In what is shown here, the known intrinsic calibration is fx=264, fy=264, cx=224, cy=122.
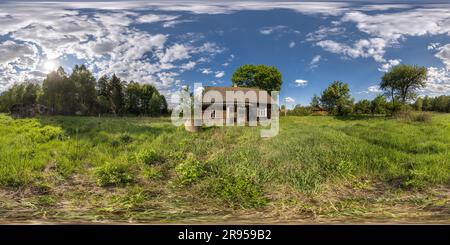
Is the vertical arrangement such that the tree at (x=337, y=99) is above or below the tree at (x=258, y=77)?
below

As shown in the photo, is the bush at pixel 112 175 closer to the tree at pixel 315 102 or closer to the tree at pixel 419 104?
the tree at pixel 315 102

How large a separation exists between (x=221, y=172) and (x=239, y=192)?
28cm

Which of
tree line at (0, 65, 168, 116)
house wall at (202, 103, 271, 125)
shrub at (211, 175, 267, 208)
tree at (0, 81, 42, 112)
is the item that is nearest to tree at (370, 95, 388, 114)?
house wall at (202, 103, 271, 125)

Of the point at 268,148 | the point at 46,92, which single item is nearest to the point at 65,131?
the point at 46,92

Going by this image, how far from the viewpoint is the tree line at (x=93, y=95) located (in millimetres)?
2234

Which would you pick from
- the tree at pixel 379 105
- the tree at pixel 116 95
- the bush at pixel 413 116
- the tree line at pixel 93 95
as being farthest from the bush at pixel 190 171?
the bush at pixel 413 116

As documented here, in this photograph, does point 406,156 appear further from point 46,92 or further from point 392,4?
point 46,92

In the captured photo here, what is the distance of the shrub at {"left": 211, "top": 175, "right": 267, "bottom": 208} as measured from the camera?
95.0 inches

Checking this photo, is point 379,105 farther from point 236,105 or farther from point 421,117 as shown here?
point 236,105

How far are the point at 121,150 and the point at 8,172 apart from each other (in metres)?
1.04

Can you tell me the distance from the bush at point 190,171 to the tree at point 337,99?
1.30 metres

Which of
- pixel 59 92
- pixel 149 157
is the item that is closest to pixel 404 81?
pixel 149 157

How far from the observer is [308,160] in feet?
8.39
